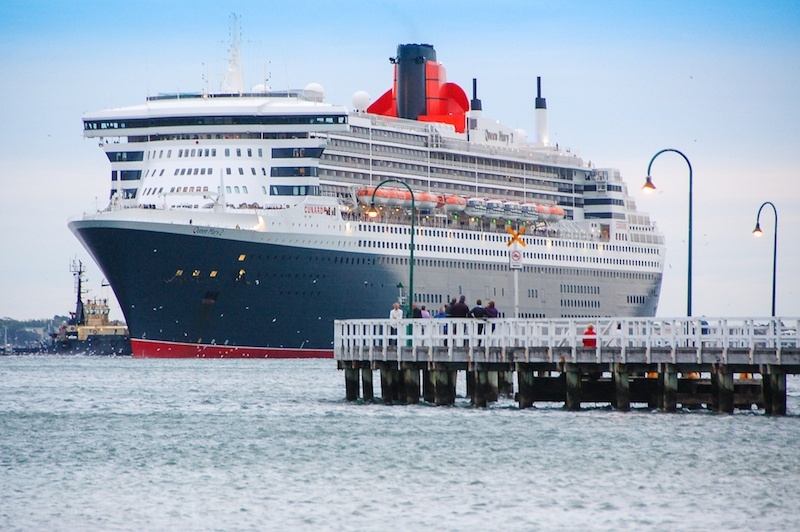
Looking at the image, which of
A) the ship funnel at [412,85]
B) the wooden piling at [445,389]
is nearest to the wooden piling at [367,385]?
the wooden piling at [445,389]

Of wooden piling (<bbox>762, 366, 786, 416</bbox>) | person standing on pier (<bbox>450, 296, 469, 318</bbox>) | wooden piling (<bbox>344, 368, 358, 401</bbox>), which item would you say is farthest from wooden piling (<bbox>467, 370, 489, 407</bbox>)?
wooden piling (<bbox>762, 366, 786, 416</bbox>)

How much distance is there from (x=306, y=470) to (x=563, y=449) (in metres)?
4.86

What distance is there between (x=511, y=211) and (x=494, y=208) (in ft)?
6.82

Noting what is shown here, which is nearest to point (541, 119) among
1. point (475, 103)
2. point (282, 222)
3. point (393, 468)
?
point (475, 103)

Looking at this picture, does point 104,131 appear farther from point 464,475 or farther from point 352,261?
point 464,475

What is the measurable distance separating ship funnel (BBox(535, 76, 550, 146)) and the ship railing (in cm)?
6888

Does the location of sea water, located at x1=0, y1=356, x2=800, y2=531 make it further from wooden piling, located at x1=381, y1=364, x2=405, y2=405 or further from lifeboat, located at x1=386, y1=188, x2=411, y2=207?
lifeboat, located at x1=386, y1=188, x2=411, y2=207

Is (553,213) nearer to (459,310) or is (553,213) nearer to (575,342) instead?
(459,310)

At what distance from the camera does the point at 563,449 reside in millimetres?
30734

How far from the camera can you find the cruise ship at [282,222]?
76.2 m

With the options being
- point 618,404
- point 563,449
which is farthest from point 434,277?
point 563,449

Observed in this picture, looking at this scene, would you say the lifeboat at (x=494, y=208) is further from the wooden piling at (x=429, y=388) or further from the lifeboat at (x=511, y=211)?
the wooden piling at (x=429, y=388)

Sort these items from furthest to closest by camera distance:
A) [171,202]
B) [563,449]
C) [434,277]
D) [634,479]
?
[434,277] → [171,202] → [563,449] → [634,479]

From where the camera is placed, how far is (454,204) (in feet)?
299
